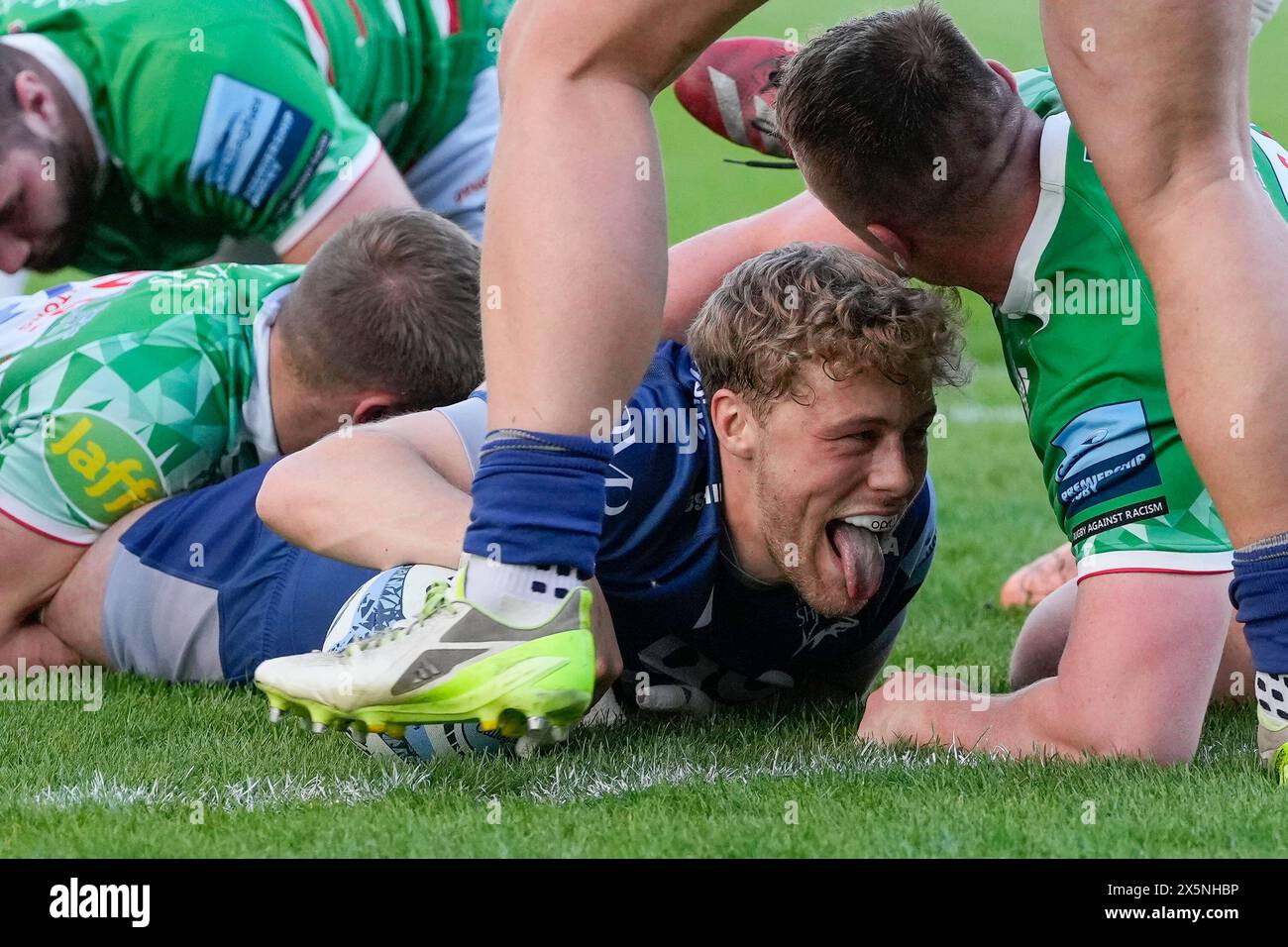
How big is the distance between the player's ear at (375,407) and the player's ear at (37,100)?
5.35 feet

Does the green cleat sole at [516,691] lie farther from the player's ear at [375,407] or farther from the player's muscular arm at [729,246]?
the player's ear at [375,407]

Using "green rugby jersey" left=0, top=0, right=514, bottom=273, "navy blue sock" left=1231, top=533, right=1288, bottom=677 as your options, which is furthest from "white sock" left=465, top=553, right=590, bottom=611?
"green rugby jersey" left=0, top=0, right=514, bottom=273

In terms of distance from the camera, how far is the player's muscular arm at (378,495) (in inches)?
119

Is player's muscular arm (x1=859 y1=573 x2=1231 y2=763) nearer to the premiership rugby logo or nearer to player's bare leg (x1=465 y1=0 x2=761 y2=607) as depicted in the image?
player's bare leg (x1=465 y1=0 x2=761 y2=607)

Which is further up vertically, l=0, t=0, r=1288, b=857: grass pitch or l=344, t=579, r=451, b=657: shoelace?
l=344, t=579, r=451, b=657: shoelace

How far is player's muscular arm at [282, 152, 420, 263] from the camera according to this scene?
4.93 meters

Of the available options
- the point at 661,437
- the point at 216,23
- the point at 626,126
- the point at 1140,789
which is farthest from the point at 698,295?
the point at 216,23

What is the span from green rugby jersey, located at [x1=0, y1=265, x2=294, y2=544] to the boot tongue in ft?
5.42

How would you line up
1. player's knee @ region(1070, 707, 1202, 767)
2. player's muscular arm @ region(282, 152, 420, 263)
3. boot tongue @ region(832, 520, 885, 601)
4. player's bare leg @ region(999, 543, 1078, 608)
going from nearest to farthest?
player's knee @ region(1070, 707, 1202, 767) < boot tongue @ region(832, 520, 885, 601) < player's bare leg @ region(999, 543, 1078, 608) < player's muscular arm @ region(282, 152, 420, 263)

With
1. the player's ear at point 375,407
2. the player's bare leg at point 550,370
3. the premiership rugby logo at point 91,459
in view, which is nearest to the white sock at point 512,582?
the player's bare leg at point 550,370
